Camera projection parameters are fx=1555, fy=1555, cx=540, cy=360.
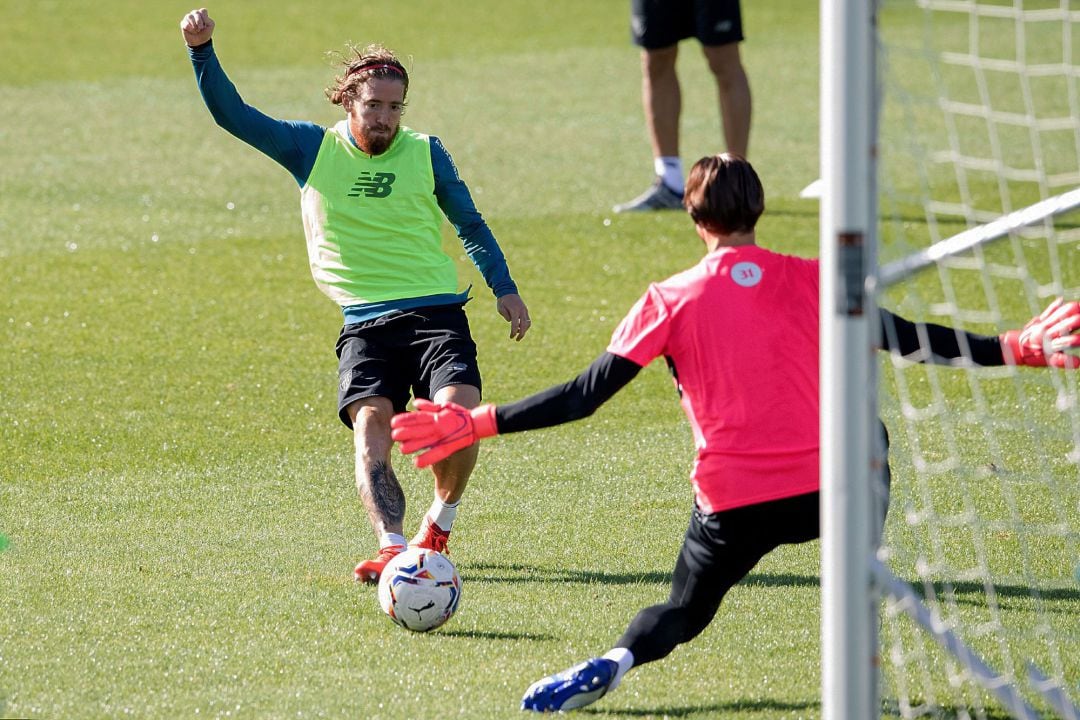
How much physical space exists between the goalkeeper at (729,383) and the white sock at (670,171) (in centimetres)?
739

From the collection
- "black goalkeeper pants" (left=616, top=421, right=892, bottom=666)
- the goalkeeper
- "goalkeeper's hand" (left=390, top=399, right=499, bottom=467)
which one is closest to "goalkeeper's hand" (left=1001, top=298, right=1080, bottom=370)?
the goalkeeper

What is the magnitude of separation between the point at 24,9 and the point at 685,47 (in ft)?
27.5

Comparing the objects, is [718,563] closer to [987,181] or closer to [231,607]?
[231,607]

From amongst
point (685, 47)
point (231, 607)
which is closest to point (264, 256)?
point (231, 607)

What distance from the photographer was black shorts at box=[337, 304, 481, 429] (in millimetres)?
5648

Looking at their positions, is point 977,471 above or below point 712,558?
below

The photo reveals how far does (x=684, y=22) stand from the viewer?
11.5 metres

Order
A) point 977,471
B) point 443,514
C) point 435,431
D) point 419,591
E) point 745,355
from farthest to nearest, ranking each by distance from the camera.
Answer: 1. point 977,471
2. point 443,514
3. point 419,591
4. point 745,355
5. point 435,431

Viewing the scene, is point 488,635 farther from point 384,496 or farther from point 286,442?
point 286,442

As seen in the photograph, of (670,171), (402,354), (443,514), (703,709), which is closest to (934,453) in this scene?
(443,514)

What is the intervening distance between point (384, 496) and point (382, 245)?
3.21 ft

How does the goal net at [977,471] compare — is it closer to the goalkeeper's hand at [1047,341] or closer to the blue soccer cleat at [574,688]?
the goalkeeper's hand at [1047,341]

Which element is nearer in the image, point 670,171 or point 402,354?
point 402,354

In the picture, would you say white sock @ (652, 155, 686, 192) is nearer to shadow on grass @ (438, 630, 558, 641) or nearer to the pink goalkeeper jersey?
shadow on grass @ (438, 630, 558, 641)
